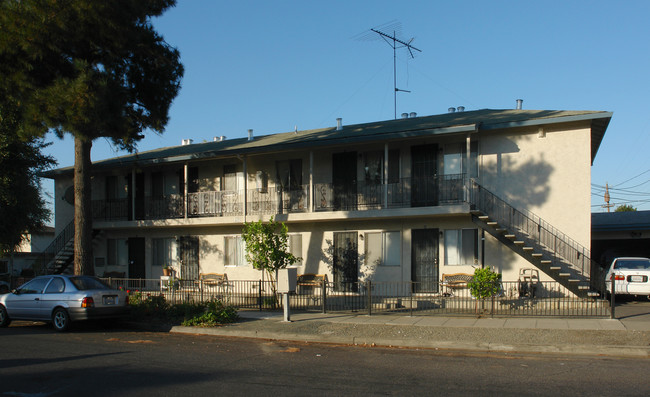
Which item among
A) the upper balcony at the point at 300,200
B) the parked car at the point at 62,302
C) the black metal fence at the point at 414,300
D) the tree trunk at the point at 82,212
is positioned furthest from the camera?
the upper balcony at the point at 300,200

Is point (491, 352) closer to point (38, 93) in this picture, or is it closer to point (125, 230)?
point (38, 93)

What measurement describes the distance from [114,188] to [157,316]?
1298 centimetres

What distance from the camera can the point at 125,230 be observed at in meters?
25.9

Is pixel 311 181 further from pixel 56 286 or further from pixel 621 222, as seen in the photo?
pixel 621 222

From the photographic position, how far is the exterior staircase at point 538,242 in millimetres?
16875

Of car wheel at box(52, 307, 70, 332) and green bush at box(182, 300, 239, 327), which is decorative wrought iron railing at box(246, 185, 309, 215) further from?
car wheel at box(52, 307, 70, 332)

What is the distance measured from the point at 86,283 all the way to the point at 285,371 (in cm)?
828

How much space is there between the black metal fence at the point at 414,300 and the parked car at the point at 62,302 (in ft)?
6.79

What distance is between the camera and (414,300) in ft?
57.6

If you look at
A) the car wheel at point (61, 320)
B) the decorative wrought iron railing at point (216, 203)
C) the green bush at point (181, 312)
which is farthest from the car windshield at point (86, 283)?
the decorative wrought iron railing at point (216, 203)

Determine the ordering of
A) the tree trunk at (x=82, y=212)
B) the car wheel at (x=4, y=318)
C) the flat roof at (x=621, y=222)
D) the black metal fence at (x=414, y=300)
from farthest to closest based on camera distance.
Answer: the flat roof at (x=621, y=222), the tree trunk at (x=82, y=212), the car wheel at (x=4, y=318), the black metal fence at (x=414, y=300)

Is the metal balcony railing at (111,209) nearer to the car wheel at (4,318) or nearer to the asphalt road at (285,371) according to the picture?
the car wheel at (4,318)

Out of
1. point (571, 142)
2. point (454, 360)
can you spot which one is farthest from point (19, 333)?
point (571, 142)

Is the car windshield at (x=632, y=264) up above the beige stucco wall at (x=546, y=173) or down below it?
below
